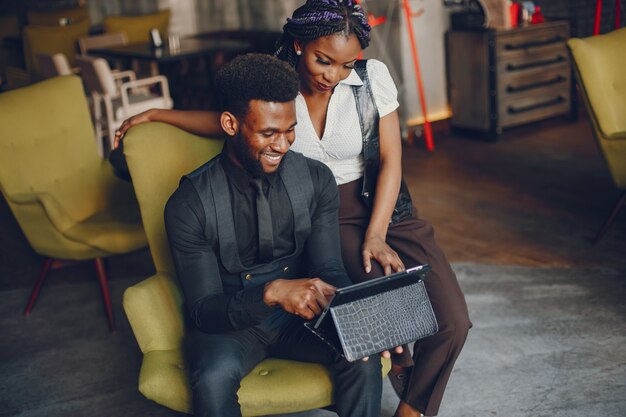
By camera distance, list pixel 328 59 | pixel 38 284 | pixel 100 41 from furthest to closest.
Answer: pixel 100 41
pixel 38 284
pixel 328 59

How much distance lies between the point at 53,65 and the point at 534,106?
12.5 ft

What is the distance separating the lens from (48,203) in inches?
138

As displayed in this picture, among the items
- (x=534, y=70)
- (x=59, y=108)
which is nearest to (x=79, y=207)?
(x=59, y=108)

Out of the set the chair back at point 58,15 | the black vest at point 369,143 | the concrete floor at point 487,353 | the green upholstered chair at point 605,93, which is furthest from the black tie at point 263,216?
the chair back at point 58,15

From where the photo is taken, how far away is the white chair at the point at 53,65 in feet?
20.1

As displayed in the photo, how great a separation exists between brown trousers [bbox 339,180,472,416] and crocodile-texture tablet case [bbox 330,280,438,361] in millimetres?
276

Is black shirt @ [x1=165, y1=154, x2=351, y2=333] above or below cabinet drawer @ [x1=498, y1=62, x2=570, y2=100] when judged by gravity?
above

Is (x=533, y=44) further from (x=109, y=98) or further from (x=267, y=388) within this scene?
(x=267, y=388)

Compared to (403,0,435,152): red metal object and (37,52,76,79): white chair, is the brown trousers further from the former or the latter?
(37,52,76,79): white chair

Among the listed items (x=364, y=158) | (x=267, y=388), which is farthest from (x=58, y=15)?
(x=267, y=388)

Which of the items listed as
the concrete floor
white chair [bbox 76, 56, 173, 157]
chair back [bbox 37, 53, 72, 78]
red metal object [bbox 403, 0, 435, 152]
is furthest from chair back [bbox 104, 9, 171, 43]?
the concrete floor

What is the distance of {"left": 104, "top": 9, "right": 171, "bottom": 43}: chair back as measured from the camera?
7.88m

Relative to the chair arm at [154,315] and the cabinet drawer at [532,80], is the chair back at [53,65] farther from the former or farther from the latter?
the chair arm at [154,315]

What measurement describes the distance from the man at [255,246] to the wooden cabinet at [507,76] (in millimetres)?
4192
